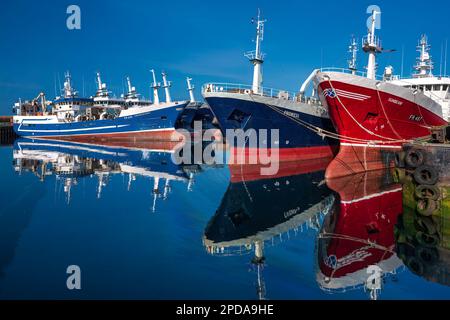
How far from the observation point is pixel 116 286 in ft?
30.2

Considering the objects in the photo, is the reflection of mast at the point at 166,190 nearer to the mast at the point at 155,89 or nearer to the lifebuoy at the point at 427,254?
the lifebuoy at the point at 427,254

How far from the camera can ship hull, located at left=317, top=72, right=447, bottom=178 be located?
2217 centimetres

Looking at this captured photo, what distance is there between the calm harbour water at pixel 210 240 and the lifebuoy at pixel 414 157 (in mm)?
2205

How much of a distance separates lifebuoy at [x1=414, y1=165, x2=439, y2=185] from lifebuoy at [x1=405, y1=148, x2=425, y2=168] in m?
0.76

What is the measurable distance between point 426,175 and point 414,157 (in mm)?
1603

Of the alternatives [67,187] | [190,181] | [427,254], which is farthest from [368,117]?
[67,187]

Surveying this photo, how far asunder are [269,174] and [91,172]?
13.8 metres

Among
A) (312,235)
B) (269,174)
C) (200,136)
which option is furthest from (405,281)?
(200,136)

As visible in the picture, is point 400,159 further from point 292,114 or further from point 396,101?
point 292,114

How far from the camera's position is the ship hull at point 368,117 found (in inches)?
873

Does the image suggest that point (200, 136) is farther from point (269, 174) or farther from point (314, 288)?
point (314, 288)

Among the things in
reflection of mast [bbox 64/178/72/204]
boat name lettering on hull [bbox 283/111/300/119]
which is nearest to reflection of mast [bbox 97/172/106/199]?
reflection of mast [bbox 64/178/72/204]

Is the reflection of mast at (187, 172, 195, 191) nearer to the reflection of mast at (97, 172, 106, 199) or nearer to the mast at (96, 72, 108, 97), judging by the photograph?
the reflection of mast at (97, 172, 106, 199)

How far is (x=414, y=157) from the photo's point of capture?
16.2 meters
